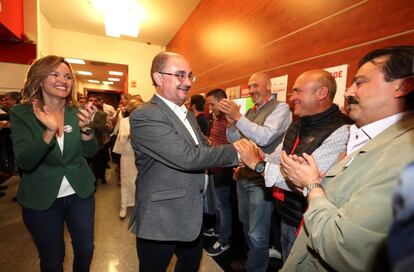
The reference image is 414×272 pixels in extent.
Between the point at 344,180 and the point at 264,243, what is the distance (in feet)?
3.99

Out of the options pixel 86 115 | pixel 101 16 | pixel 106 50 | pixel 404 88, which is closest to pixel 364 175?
pixel 404 88

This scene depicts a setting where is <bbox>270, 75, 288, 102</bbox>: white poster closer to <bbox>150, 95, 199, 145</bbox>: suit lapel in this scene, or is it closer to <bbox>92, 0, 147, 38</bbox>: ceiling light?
<bbox>150, 95, 199, 145</bbox>: suit lapel

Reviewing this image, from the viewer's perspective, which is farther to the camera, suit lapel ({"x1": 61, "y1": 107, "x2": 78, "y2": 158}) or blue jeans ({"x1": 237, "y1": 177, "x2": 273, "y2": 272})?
blue jeans ({"x1": 237, "y1": 177, "x2": 273, "y2": 272})

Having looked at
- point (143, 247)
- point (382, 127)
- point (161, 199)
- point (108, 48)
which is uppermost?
point (108, 48)

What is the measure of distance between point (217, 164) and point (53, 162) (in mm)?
946

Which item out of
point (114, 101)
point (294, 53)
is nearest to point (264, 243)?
point (294, 53)

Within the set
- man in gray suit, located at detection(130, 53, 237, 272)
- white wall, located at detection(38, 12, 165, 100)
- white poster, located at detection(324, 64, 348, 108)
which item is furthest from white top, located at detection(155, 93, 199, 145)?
white wall, located at detection(38, 12, 165, 100)

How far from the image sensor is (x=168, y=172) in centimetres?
119

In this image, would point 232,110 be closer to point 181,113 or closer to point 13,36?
point 181,113

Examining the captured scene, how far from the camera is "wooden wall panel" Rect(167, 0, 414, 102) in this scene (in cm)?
144

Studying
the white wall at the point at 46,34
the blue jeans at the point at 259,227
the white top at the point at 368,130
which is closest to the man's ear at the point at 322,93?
the white top at the point at 368,130

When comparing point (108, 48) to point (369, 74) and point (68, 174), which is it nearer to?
point (68, 174)

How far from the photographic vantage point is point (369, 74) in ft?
3.07

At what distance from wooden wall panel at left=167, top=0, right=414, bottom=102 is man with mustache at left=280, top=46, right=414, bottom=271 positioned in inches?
26.2
